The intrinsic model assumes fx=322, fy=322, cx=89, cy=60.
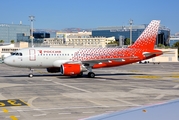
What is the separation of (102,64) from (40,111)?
2340cm

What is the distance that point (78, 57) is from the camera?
3891cm

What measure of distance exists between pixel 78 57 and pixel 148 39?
10.5 metres

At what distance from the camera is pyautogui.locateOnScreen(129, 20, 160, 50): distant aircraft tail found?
1684 inches

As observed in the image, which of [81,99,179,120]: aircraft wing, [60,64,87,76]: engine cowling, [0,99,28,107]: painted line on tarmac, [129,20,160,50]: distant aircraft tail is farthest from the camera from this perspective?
[129,20,160,50]: distant aircraft tail

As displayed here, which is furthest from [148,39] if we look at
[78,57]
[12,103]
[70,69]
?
[12,103]

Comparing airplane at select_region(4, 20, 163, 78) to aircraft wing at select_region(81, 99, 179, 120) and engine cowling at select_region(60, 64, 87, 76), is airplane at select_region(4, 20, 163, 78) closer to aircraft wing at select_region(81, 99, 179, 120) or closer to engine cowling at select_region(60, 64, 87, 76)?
engine cowling at select_region(60, 64, 87, 76)

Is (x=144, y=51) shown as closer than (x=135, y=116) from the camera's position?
No

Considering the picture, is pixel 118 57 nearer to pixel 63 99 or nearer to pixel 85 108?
pixel 63 99

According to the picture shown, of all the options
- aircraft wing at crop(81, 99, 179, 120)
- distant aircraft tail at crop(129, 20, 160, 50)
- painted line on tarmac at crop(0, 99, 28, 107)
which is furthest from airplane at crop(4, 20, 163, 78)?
aircraft wing at crop(81, 99, 179, 120)

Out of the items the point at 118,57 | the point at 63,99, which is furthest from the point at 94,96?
the point at 118,57

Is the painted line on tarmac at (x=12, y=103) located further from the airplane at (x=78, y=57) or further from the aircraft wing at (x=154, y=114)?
the airplane at (x=78, y=57)

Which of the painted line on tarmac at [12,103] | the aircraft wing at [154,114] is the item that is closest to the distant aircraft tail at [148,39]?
the painted line on tarmac at [12,103]

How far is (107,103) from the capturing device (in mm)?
18719

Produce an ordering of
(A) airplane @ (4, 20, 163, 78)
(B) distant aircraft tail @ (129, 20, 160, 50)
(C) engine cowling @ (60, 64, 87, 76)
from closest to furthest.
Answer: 1. (C) engine cowling @ (60, 64, 87, 76)
2. (A) airplane @ (4, 20, 163, 78)
3. (B) distant aircraft tail @ (129, 20, 160, 50)
